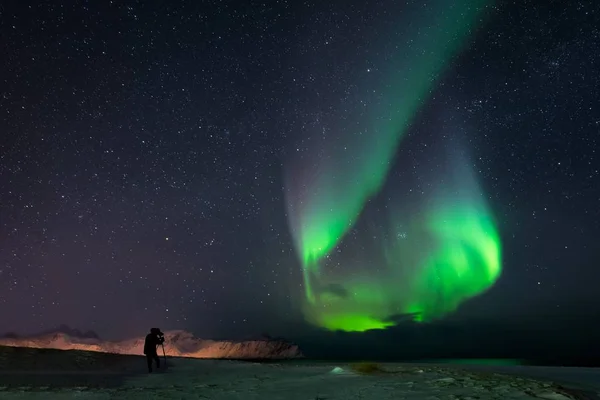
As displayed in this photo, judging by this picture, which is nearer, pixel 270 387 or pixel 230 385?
pixel 270 387

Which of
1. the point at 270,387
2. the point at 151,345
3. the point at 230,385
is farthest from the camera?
the point at 151,345

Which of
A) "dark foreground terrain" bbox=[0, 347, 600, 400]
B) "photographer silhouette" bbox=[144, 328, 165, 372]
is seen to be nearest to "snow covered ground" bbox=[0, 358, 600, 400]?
"dark foreground terrain" bbox=[0, 347, 600, 400]

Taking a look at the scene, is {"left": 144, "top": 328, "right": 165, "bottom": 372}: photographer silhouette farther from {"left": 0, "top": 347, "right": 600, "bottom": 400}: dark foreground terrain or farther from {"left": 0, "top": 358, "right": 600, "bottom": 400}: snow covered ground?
{"left": 0, "top": 358, "right": 600, "bottom": 400}: snow covered ground

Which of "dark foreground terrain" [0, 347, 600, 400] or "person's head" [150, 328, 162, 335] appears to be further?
"person's head" [150, 328, 162, 335]

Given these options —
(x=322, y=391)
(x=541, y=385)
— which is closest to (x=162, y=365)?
(x=322, y=391)

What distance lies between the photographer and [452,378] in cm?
1494

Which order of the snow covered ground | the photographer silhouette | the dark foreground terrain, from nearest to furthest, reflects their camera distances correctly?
the snow covered ground
the dark foreground terrain
the photographer silhouette

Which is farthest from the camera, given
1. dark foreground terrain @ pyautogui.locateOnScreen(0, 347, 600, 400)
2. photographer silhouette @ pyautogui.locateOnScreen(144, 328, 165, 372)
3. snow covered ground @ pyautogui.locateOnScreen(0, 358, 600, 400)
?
photographer silhouette @ pyautogui.locateOnScreen(144, 328, 165, 372)

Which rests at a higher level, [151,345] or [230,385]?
[151,345]

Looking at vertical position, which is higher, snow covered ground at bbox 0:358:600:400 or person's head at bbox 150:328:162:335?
person's head at bbox 150:328:162:335

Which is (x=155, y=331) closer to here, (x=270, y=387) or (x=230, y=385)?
Result: (x=230, y=385)

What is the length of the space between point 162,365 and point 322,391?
39.8ft

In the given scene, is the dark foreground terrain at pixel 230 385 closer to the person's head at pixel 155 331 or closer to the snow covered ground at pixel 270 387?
the snow covered ground at pixel 270 387

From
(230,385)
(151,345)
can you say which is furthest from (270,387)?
(151,345)
